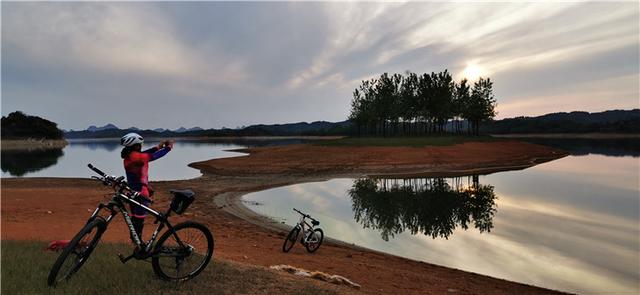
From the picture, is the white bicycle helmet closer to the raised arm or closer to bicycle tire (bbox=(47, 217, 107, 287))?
the raised arm

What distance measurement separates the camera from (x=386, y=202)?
24.3 metres

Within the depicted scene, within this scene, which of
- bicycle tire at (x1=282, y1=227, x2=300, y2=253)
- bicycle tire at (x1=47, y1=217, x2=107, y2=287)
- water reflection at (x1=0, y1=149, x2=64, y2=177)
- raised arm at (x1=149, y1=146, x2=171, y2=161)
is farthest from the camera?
water reflection at (x1=0, y1=149, x2=64, y2=177)

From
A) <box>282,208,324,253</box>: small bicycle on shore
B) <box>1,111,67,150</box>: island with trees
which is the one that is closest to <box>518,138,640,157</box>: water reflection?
<box>282,208,324,253</box>: small bicycle on shore

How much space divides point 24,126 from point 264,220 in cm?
17764

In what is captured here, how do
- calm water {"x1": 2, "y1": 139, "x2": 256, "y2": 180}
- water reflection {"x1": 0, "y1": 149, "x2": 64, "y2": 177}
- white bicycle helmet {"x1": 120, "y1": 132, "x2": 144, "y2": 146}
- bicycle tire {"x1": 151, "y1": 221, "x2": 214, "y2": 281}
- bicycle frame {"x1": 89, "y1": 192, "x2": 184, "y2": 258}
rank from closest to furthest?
bicycle frame {"x1": 89, "y1": 192, "x2": 184, "y2": 258}
bicycle tire {"x1": 151, "y1": 221, "x2": 214, "y2": 281}
white bicycle helmet {"x1": 120, "y1": 132, "x2": 144, "y2": 146}
calm water {"x1": 2, "y1": 139, "x2": 256, "y2": 180}
water reflection {"x1": 0, "y1": 149, "x2": 64, "y2": 177}

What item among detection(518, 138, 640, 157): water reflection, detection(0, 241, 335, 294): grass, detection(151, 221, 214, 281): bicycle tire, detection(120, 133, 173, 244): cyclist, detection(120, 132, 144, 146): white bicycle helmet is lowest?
detection(518, 138, 640, 157): water reflection

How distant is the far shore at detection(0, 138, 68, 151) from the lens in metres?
141

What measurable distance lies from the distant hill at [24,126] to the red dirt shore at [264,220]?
14335 cm

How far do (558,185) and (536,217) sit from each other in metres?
13.9

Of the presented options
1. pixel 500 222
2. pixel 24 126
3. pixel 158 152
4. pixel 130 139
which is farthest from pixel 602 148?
pixel 24 126

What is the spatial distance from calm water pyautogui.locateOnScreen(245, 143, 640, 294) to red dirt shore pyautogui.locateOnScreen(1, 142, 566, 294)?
175 cm

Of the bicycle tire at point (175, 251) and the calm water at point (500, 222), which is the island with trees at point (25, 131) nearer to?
the calm water at point (500, 222)

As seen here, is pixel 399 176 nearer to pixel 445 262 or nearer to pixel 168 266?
pixel 445 262

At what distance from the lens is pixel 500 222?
1848 centimetres
